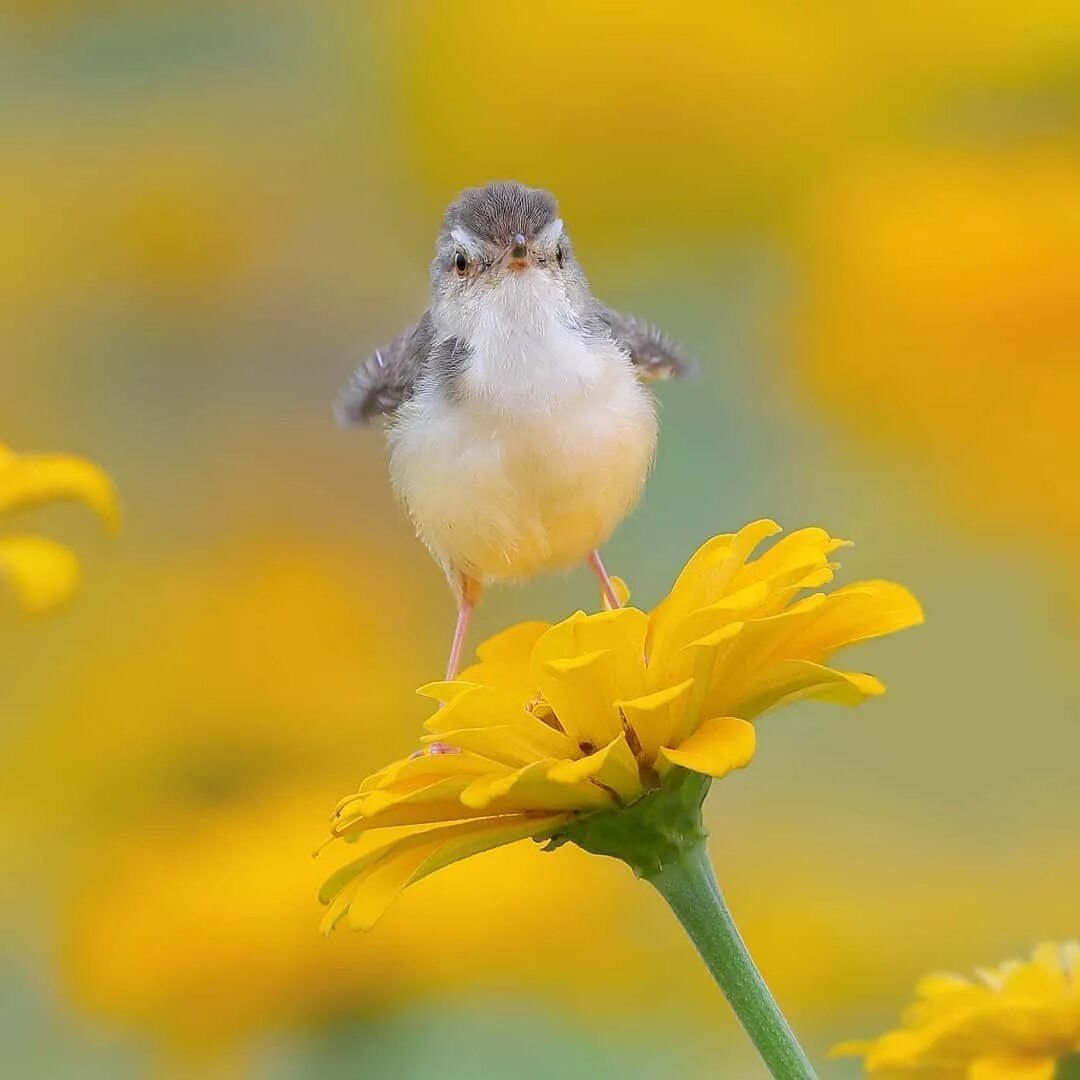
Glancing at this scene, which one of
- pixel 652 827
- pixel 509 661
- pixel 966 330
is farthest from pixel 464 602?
pixel 966 330

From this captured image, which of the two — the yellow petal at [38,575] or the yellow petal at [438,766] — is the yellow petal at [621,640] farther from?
the yellow petal at [38,575]

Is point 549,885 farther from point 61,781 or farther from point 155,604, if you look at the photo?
point 155,604

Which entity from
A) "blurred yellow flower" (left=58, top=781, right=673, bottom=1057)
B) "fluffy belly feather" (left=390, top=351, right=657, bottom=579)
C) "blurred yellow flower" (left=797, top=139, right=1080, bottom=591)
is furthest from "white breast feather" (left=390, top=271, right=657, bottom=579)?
"blurred yellow flower" (left=797, top=139, right=1080, bottom=591)

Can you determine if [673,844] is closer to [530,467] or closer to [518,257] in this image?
[530,467]

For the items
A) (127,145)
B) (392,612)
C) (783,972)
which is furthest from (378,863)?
(127,145)

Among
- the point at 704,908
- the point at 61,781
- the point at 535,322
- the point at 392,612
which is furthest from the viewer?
the point at 392,612

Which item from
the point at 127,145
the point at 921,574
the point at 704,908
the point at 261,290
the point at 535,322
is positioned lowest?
the point at 704,908

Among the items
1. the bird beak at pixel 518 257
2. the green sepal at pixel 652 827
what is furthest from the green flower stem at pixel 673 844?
the bird beak at pixel 518 257
